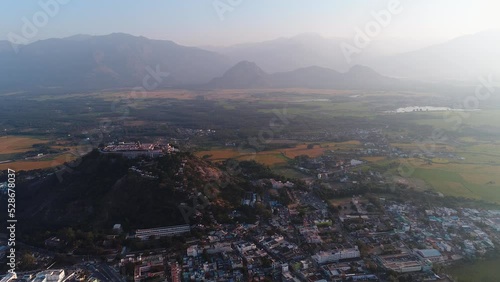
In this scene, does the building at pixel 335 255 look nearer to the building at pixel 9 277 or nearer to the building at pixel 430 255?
the building at pixel 430 255

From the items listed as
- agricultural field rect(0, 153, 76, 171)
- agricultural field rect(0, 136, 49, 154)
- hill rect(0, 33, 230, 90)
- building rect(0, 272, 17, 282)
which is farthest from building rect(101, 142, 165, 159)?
hill rect(0, 33, 230, 90)

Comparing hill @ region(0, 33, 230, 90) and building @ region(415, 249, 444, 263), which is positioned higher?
Result: hill @ region(0, 33, 230, 90)

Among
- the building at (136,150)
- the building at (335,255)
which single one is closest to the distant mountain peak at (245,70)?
the building at (136,150)

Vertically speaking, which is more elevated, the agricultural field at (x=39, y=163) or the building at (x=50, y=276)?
the building at (x=50, y=276)

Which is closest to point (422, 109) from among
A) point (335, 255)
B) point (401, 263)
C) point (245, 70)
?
point (401, 263)

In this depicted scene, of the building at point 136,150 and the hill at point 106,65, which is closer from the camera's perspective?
the building at point 136,150

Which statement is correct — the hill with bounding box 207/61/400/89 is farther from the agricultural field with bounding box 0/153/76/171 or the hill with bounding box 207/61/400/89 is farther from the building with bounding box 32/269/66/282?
the building with bounding box 32/269/66/282

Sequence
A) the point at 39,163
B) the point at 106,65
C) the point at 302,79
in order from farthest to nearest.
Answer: the point at 106,65 < the point at 302,79 < the point at 39,163

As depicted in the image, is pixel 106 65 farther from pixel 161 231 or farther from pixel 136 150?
pixel 161 231

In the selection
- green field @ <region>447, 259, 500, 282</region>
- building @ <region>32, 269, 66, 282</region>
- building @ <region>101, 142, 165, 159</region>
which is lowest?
green field @ <region>447, 259, 500, 282</region>

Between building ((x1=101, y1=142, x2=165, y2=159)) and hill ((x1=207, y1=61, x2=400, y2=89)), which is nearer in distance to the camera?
building ((x1=101, y1=142, x2=165, y2=159))
